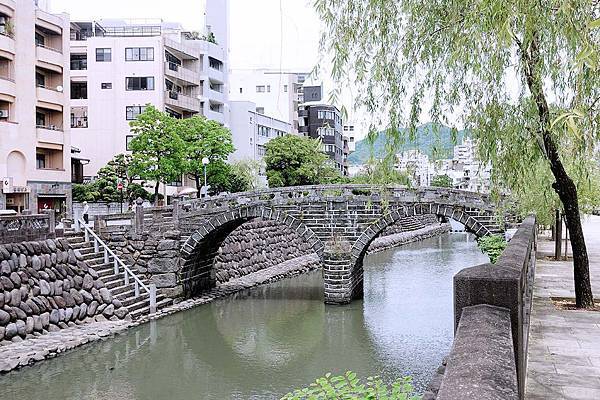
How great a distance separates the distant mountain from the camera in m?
7.18

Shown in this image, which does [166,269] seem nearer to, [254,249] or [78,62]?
[254,249]

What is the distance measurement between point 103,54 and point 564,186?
94.3 ft

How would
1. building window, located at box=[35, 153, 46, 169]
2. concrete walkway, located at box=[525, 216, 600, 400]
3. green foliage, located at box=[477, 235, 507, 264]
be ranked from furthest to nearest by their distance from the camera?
building window, located at box=[35, 153, 46, 169] < green foliage, located at box=[477, 235, 507, 264] < concrete walkway, located at box=[525, 216, 600, 400]

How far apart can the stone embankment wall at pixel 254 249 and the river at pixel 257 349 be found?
2.47 m

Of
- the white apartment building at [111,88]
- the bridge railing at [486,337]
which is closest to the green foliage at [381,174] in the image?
the bridge railing at [486,337]

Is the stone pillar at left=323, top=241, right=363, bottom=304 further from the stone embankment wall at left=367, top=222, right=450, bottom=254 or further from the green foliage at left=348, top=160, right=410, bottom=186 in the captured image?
the stone embankment wall at left=367, top=222, right=450, bottom=254

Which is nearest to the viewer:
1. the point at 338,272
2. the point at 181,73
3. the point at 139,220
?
the point at 338,272

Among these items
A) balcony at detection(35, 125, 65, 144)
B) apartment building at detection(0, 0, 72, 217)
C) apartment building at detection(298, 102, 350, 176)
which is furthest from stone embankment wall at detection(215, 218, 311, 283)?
apartment building at detection(298, 102, 350, 176)

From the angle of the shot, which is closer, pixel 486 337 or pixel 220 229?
pixel 486 337

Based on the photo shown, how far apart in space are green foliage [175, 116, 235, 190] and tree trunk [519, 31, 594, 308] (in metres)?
21.7

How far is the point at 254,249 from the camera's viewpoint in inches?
987

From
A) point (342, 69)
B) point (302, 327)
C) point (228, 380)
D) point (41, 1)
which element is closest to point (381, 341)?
point (302, 327)

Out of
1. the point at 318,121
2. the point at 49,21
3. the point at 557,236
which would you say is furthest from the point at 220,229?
the point at 318,121

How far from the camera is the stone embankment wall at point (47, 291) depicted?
12.4 meters
